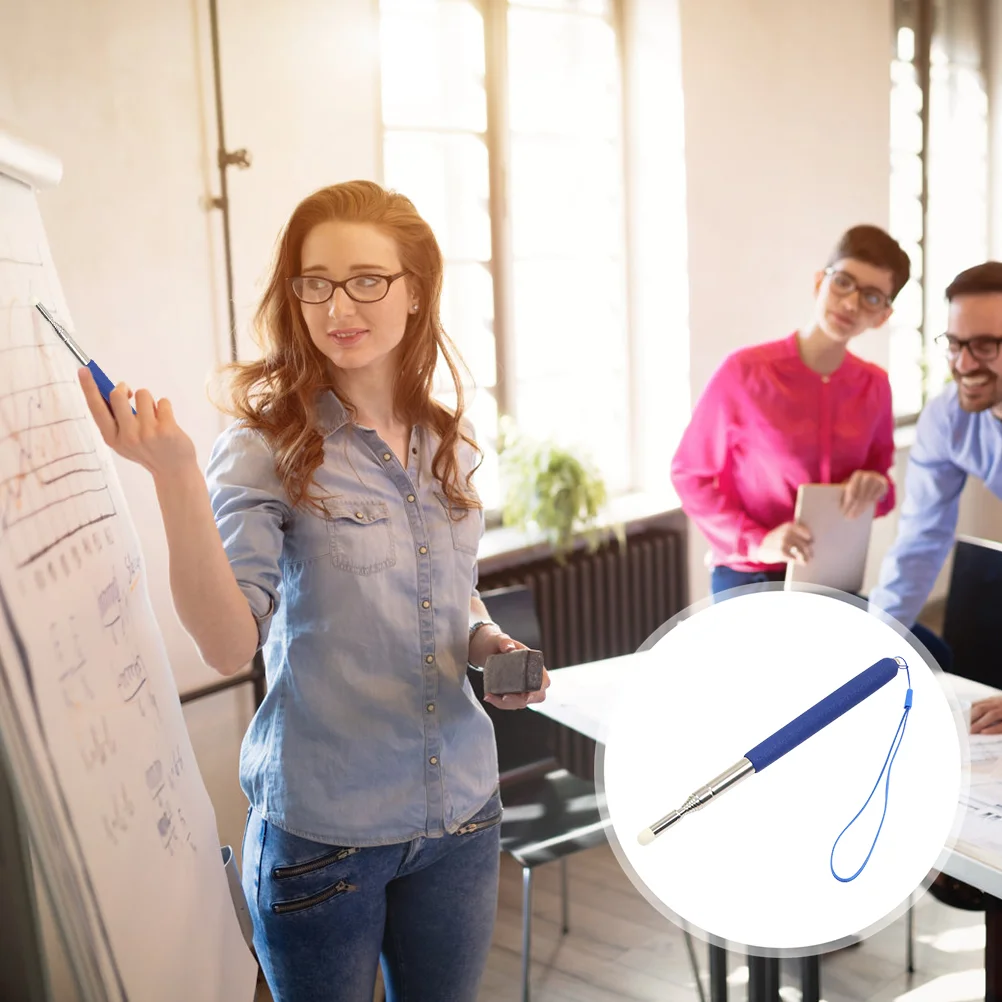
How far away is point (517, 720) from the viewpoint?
2725mm

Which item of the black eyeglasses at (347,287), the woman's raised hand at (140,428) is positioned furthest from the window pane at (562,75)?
the woman's raised hand at (140,428)

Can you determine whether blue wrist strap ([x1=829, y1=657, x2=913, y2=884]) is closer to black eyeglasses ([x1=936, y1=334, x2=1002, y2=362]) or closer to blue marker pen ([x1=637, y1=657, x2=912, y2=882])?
blue marker pen ([x1=637, y1=657, x2=912, y2=882])

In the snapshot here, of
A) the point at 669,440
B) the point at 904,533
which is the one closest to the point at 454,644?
the point at 904,533

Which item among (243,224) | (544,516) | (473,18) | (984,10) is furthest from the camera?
(984,10)

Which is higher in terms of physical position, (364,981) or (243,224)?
(243,224)

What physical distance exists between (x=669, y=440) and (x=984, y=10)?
364cm

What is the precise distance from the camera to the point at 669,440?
4180 mm

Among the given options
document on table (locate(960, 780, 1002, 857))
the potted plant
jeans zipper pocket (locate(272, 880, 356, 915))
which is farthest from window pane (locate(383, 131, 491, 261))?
jeans zipper pocket (locate(272, 880, 356, 915))

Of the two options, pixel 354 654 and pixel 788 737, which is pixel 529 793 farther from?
pixel 788 737

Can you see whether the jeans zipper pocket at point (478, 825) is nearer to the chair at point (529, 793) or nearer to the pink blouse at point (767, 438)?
the chair at point (529, 793)

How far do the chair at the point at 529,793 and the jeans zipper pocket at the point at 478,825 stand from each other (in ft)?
3.20

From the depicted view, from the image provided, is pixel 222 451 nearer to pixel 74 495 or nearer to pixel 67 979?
pixel 74 495

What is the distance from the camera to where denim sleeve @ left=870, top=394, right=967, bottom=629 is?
7.84 feet

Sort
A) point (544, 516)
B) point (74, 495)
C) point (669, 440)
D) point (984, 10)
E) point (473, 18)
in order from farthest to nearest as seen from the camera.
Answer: point (984, 10) < point (669, 440) < point (473, 18) < point (544, 516) < point (74, 495)
